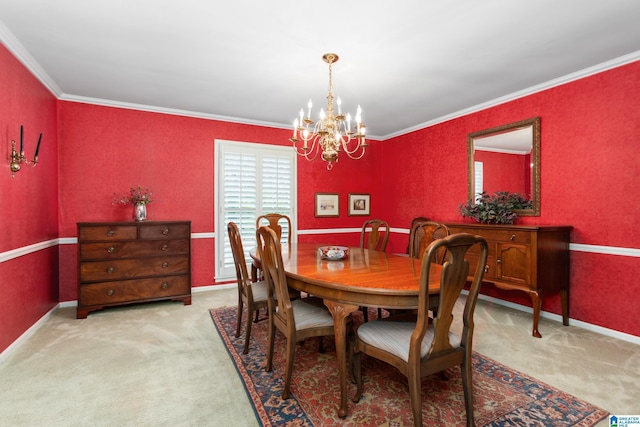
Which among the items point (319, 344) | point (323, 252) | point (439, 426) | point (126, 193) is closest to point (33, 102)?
point (126, 193)

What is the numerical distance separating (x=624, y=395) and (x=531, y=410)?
71 cm

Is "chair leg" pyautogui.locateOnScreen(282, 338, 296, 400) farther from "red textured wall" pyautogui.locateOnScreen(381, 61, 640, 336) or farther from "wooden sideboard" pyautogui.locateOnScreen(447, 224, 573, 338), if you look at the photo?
"red textured wall" pyautogui.locateOnScreen(381, 61, 640, 336)

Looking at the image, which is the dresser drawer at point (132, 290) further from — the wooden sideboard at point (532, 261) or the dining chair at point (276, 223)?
the wooden sideboard at point (532, 261)

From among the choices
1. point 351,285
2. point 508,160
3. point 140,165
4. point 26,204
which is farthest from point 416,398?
point 140,165

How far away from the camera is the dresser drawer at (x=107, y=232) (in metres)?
3.42

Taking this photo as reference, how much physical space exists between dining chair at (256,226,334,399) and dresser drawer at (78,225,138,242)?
7.17 ft

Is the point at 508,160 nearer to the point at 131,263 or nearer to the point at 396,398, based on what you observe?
the point at 396,398

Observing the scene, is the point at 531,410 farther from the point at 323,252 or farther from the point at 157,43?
the point at 157,43

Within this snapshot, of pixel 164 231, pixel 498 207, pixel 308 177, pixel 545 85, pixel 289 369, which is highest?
pixel 545 85

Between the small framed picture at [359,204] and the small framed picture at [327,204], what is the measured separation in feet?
0.91

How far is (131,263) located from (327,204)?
9.81 ft

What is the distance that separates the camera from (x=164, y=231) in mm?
3781

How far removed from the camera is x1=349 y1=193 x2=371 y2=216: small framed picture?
566 cm

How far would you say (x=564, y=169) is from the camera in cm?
329
